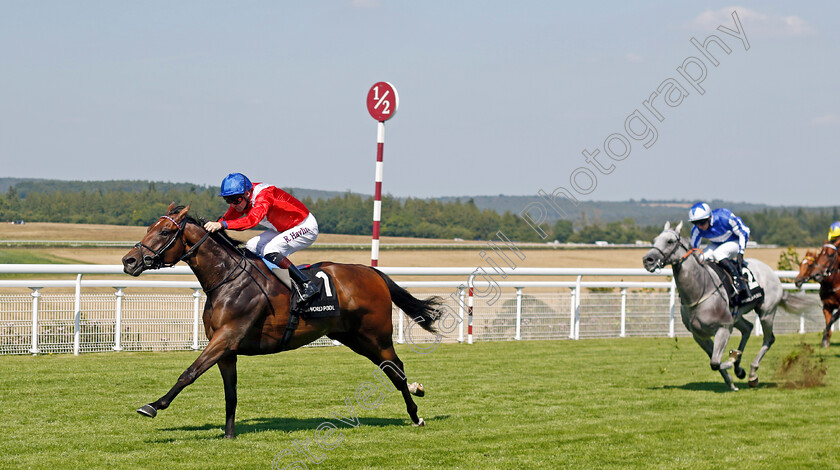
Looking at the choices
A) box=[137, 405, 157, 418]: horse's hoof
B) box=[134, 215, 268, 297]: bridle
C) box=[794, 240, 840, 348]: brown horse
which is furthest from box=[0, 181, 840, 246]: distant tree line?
box=[794, 240, 840, 348]: brown horse

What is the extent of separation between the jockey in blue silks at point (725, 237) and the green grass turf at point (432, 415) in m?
1.11

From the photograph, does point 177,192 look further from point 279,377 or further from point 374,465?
point 374,465

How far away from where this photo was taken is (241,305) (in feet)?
16.9

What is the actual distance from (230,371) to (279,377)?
2.39 meters

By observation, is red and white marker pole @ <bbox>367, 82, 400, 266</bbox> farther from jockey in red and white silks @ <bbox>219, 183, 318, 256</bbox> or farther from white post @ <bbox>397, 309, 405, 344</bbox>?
jockey in red and white silks @ <bbox>219, 183, 318, 256</bbox>

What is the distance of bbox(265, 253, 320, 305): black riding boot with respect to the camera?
5371 mm

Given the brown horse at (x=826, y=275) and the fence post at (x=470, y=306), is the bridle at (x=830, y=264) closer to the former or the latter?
the brown horse at (x=826, y=275)

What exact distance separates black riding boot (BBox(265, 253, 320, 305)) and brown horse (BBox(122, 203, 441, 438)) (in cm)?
8

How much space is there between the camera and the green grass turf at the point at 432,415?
187 inches

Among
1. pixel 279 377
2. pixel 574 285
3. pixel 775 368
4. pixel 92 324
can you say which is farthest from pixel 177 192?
pixel 775 368

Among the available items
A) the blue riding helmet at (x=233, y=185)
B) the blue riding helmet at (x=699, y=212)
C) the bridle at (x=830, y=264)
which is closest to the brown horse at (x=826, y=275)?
the bridle at (x=830, y=264)

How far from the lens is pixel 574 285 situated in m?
11.1

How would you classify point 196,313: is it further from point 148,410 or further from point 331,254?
point 331,254

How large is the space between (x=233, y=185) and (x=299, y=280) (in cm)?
74
